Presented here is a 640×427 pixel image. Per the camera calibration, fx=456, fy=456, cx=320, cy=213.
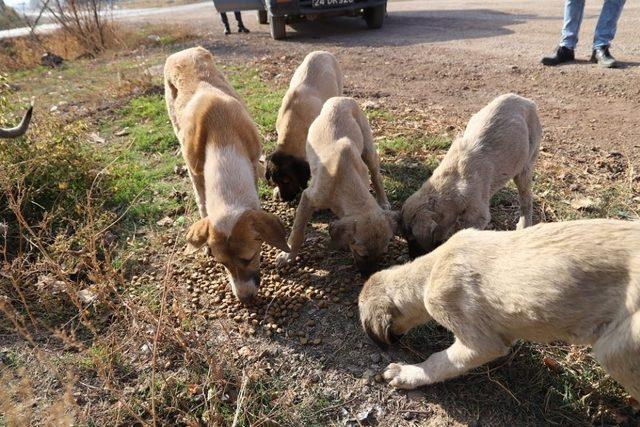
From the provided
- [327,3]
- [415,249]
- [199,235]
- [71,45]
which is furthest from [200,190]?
[71,45]

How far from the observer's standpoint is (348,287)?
4.27m

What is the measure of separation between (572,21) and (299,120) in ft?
19.4

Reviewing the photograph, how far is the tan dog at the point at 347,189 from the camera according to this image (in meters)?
4.18

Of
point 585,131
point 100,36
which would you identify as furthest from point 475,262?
A: point 100,36

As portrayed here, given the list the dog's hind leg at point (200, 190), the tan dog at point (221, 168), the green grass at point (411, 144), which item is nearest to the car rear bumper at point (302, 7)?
the tan dog at point (221, 168)

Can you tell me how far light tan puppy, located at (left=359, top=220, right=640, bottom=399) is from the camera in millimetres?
2539

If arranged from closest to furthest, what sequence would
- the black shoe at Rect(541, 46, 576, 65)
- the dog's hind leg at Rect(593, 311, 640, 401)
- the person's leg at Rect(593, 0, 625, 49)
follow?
the dog's hind leg at Rect(593, 311, 640, 401)
the person's leg at Rect(593, 0, 625, 49)
the black shoe at Rect(541, 46, 576, 65)

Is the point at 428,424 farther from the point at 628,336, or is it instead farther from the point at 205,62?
the point at 205,62

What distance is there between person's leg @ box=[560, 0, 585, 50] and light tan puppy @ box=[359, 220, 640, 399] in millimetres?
7109

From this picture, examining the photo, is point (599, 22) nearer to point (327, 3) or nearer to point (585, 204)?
point (585, 204)

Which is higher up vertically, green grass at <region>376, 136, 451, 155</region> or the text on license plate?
the text on license plate

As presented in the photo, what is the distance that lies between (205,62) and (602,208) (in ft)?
16.8

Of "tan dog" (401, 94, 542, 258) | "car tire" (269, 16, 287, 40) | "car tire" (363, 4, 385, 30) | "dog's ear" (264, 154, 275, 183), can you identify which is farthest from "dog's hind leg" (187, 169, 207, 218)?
"car tire" (363, 4, 385, 30)

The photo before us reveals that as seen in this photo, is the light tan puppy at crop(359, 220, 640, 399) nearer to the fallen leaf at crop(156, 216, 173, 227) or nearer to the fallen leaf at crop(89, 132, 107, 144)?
the fallen leaf at crop(156, 216, 173, 227)
